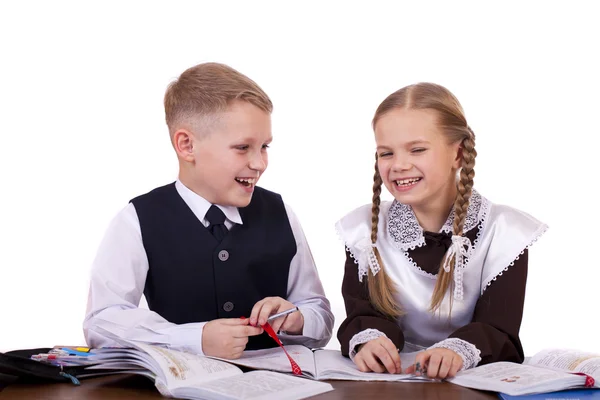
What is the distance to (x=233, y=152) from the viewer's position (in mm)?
1686

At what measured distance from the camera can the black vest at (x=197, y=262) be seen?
171 cm

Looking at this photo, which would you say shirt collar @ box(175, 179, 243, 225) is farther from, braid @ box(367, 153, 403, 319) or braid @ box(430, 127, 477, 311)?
braid @ box(430, 127, 477, 311)

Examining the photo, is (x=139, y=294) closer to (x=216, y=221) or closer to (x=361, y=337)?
(x=216, y=221)

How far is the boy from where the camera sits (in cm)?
168

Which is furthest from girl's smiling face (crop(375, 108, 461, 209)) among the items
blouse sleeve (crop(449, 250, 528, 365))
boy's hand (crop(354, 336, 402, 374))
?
boy's hand (crop(354, 336, 402, 374))

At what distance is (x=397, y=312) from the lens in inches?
67.1

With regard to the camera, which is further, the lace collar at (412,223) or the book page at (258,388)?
the lace collar at (412,223)

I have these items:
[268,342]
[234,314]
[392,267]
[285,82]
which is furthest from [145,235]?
[285,82]

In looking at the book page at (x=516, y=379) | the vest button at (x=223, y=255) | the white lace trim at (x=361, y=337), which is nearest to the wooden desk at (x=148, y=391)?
the book page at (x=516, y=379)

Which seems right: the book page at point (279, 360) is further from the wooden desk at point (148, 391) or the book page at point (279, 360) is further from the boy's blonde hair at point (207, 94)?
the boy's blonde hair at point (207, 94)

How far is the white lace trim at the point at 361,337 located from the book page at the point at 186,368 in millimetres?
285

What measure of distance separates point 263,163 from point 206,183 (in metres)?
0.14

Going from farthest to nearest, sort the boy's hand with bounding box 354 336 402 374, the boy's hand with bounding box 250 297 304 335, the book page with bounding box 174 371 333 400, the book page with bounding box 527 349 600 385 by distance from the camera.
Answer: the boy's hand with bounding box 250 297 304 335 → the boy's hand with bounding box 354 336 402 374 → the book page with bounding box 527 349 600 385 → the book page with bounding box 174 371 333 400

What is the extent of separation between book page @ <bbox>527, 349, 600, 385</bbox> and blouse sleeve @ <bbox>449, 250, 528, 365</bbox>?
6 centimetres
